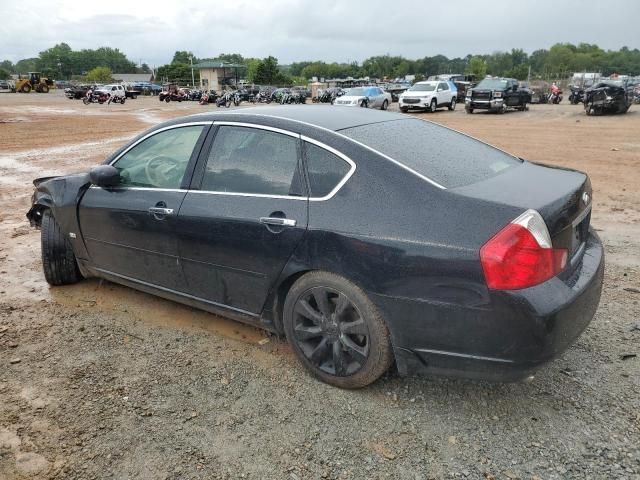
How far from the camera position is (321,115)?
3.45 meters

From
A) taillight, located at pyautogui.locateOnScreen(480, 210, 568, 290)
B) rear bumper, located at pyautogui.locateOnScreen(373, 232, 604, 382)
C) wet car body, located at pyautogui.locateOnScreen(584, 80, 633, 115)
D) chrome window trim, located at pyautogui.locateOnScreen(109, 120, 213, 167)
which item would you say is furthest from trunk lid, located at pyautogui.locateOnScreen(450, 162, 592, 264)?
wet car body, located at pyautogui.locateOnScreen(584, 80, 633, 115)

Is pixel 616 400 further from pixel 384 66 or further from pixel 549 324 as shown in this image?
pixel 384 66

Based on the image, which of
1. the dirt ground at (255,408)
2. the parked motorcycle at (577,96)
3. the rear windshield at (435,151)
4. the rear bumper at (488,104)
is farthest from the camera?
the parked motorcycle at (577,96)

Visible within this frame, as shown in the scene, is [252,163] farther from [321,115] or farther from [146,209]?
[146,209]

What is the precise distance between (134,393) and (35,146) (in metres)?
14.2

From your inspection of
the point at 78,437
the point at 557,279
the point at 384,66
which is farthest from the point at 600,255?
the point at 384,66

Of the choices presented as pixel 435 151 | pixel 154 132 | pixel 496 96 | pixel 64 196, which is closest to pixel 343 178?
pixel 435 151

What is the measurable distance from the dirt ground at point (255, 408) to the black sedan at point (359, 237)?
30 cm

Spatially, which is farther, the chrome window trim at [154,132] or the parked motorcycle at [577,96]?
the parked motorcycle at [577,96]

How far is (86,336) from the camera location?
382 centimetres

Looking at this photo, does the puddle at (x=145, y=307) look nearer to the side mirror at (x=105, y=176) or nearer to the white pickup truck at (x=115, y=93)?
the side mirror at (x=105, y=176)

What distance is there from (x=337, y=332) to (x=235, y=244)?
830mm

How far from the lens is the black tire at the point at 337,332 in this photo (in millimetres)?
2793

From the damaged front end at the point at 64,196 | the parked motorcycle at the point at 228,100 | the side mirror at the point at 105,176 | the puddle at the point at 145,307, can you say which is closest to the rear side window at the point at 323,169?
the puddle at the point at 145,307
